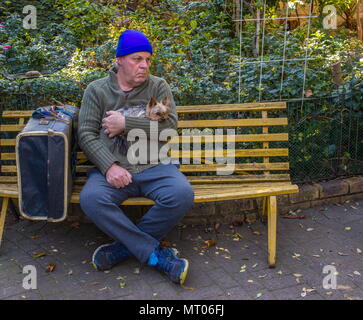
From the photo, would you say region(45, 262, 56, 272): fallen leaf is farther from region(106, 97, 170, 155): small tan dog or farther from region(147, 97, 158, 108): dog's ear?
region(147, 97, 158, 108): dog's ear

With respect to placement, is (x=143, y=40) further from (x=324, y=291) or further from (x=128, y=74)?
(x=324, y=291)

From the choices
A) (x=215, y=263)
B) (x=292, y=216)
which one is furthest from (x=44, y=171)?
(x=292, y=216)

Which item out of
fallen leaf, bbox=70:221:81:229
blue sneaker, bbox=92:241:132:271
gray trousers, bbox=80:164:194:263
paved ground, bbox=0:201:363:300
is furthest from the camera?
fallen leaf, bbox=70:221:81:229

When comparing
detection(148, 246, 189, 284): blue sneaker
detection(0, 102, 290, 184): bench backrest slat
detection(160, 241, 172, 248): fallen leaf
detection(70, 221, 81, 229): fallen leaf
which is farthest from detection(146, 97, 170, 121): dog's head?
detection(70, 221, 81, 229): fallen leaf

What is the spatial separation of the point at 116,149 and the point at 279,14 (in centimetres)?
622

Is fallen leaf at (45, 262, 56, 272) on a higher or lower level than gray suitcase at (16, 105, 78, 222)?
lower

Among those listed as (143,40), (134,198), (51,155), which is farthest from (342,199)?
(51,155)

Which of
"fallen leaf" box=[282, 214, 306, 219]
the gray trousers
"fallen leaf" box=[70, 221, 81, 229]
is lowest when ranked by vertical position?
"fallen leaf" box=[70, 221, 81, 229]

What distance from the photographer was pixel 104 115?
3.52 metres

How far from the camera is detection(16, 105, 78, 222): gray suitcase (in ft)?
10.5

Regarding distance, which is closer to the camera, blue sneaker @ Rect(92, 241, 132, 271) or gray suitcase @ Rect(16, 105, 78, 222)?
gray suitcase @ Rect(16, 105, 78, 222)

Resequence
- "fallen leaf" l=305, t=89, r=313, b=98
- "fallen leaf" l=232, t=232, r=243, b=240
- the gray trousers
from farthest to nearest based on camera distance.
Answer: "fallen leaf" l=305, t=89, r=313, b=98
"fallen leaf" l=232, t=232, r=243, b=240
the gray trousers

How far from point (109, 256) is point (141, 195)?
0.50m

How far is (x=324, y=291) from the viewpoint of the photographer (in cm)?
304
